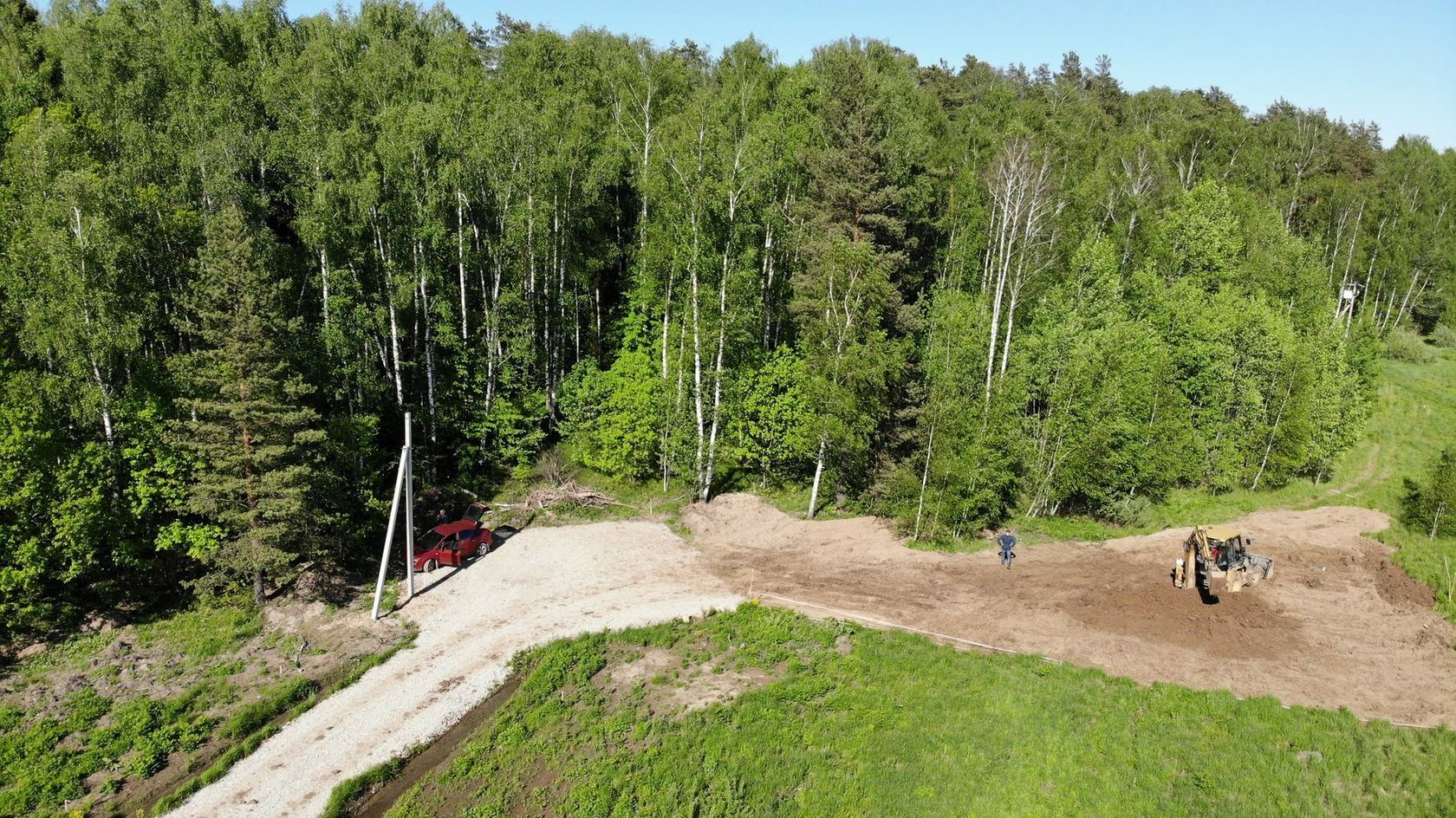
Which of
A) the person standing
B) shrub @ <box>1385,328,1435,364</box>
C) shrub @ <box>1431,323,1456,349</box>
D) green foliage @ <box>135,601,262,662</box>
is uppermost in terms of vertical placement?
shrub @ <box>1431,323,1456,349</box>

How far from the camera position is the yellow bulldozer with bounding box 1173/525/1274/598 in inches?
960

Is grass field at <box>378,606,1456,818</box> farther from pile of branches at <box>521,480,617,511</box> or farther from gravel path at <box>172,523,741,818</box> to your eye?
pile of branches at <box>521,480,617,511</box>

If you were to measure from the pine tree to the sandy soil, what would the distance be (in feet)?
48.2

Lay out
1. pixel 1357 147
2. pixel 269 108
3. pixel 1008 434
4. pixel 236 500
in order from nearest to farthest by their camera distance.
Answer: pixel 236 500 → pixel 1008 434 → pixel 269 108 → pixel 1357 147

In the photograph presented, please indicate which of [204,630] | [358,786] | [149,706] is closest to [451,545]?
[204,630]

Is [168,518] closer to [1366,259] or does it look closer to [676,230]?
[676,230]

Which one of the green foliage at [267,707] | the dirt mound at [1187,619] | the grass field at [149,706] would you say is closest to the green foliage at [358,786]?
the grass field at [149,706]

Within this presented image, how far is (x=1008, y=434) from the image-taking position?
29500 mm

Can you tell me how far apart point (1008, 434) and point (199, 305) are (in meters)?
29.9

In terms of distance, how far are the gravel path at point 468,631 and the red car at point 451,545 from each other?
0.53 meters

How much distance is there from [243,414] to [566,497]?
46.2 feet

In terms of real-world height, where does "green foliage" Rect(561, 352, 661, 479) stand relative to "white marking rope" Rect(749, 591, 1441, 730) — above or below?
above

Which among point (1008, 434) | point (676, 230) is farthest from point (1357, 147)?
point (676, 230)

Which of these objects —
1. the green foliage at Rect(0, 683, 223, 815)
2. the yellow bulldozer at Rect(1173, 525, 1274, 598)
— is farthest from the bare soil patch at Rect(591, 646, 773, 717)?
the yellow bulldozer at Rect(1173, 525, 1274, 598)
